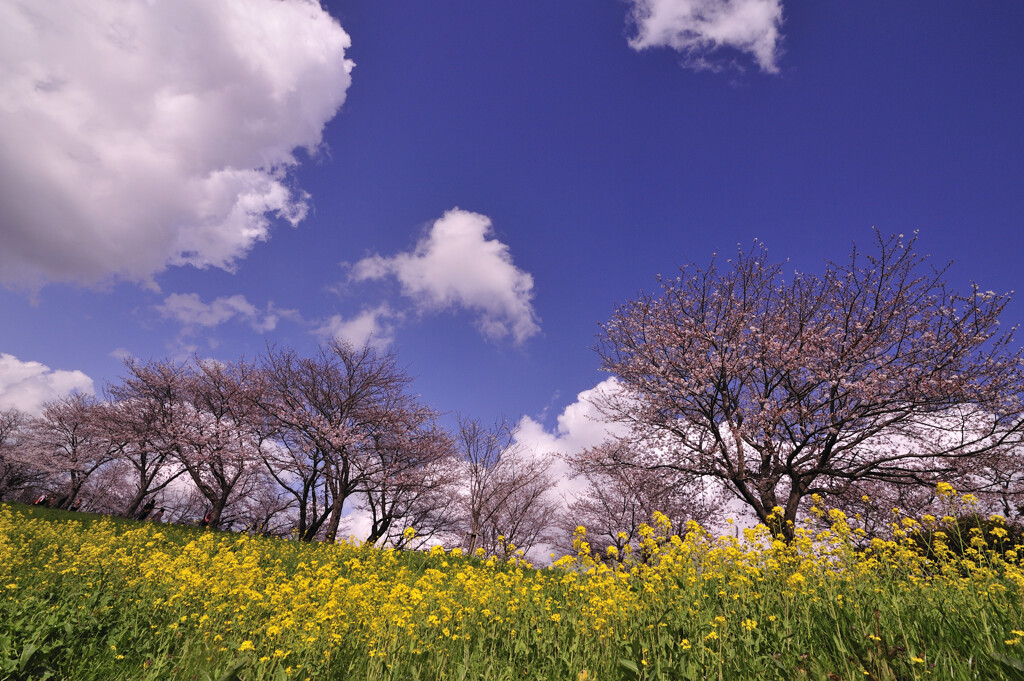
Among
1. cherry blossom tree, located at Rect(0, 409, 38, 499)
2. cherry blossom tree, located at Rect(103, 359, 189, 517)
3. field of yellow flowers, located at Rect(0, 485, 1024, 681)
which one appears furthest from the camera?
cherry blossom tree, located at Rect(0, 409, 38, 499)

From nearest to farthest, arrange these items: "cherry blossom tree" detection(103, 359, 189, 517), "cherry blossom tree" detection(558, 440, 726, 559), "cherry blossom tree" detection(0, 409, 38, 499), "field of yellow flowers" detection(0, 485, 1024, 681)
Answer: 1. "field of yellow flowers" detection(0, 485, 1024, 681)
2. "cherry blossom tree" detection(558, 440, 726, 559)
3. "cherry blossom tree" detection(103, 359, 189, 517)
4. "cherry blossom tree" detection(0, 409, 38, 499)

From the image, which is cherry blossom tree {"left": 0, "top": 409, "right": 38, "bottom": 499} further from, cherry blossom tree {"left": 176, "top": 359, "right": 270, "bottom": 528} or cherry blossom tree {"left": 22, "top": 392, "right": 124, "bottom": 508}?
cherry blossom tree {"left": 176, "top": 359, "right": 270, "bottom": 528}

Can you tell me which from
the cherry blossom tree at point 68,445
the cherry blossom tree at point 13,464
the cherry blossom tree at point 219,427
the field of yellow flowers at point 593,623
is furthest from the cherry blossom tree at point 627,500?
the cherry blossom tree at point 13,464

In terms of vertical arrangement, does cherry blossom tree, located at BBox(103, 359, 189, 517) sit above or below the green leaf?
above

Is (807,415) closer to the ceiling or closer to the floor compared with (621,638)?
closer to the ceiling

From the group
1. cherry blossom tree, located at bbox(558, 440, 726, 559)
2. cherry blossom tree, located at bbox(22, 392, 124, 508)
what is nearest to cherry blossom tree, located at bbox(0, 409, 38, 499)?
cherry blossom tree, located at bbox(22, 392, 124, 508)

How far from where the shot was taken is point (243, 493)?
122 ft

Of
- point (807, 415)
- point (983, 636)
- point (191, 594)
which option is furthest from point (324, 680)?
point (807, 415)

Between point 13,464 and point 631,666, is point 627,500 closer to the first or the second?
point 631,666

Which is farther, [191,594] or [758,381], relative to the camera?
[758,381]

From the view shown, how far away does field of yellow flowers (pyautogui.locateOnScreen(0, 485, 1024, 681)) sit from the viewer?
10.4ft

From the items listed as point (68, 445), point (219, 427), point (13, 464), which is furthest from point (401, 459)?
point (13, 464)

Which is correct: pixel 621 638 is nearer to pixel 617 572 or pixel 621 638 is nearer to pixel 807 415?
pixel 617 572

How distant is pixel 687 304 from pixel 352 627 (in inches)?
544
